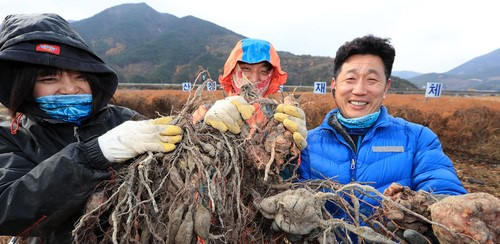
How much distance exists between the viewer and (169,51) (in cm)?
7812

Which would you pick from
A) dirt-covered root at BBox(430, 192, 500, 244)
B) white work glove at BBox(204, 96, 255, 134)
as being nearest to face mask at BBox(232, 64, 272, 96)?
white work glove at BBox(204, 96, 255, 134)

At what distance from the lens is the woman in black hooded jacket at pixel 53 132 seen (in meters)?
1.26

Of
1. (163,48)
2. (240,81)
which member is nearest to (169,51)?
Answer: (163,48)

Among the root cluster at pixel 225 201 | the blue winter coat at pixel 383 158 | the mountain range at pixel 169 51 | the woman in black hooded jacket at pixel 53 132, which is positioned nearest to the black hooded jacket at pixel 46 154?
the woman in black hooded jacket at pixel 53 132

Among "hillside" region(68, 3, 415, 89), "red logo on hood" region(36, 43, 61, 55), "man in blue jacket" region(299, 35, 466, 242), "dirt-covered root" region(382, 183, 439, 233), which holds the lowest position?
"dirt-covered root" region(382, 183, 439, 233)

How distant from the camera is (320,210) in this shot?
4.38 feet

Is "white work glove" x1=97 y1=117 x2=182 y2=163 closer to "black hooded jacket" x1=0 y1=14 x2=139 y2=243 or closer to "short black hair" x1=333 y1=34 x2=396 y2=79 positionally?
"black hooded jacket" x1=0 y1=14 x2=139 y2=243

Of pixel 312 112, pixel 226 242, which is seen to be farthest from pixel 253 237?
pixel 312 112

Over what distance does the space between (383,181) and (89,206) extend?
1.76 meters

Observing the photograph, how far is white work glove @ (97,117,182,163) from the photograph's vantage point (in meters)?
1.42

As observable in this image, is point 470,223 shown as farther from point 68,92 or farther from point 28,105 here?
point 28,105

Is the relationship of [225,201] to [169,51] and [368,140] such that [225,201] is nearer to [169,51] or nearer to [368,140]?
[368,140]

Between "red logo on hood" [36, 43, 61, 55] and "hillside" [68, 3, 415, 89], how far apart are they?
139 ft

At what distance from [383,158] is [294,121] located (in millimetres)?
680
